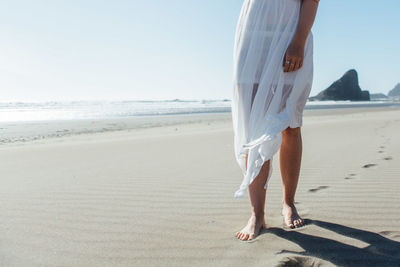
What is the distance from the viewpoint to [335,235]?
1.96 metres

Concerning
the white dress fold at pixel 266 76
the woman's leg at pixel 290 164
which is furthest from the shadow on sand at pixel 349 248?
the white dress fold at pixel 266 76

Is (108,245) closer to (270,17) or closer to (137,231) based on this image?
(137,231)

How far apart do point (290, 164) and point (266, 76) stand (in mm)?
631

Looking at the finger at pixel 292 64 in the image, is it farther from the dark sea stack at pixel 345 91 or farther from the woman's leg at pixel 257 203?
the dark sea stack at pixel 345 91

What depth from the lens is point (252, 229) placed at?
2.02m

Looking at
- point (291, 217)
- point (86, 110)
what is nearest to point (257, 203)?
point (291, 217)

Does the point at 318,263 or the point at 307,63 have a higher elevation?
the point at 307,63

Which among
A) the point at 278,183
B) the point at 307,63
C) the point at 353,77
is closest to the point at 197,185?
the point at 278,183

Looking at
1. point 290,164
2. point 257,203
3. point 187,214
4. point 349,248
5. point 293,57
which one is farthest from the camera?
point 187,214

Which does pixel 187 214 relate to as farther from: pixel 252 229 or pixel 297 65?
pixel 297 65

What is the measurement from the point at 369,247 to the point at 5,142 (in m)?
8.60

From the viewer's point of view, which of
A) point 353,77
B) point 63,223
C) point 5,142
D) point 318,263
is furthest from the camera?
point 353,77

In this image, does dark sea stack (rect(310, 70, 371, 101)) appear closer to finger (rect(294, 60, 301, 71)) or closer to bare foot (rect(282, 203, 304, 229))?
bare foot (rect(282, 203, 304, 229))

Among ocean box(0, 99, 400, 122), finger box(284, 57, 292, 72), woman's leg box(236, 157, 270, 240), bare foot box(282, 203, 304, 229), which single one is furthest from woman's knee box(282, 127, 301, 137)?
ocean box(0, 99, 400, 122)
